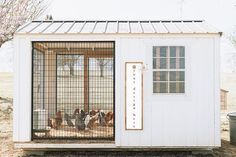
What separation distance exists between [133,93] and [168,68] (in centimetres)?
98

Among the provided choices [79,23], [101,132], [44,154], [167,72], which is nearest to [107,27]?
[79,23]

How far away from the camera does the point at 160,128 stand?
29.4 ft

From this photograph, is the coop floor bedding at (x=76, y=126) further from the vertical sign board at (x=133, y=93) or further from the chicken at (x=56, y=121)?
the vertical sign board at (x=133, y=93)

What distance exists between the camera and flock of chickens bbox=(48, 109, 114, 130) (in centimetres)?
1026

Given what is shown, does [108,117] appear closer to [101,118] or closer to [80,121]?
[101,118]

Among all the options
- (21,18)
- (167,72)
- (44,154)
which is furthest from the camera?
(21,18)

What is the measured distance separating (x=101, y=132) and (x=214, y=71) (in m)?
3.33

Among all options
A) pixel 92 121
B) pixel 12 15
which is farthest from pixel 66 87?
pixel 12 15

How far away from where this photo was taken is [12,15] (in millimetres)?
23125

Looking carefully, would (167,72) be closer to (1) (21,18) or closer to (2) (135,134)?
(2) (135,134)

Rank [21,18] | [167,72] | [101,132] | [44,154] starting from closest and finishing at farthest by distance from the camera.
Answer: [167,72], [44,154], [101,132], [21,18]

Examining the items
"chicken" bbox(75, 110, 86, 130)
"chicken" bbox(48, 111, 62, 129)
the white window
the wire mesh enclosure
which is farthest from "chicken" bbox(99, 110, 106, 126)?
the white window

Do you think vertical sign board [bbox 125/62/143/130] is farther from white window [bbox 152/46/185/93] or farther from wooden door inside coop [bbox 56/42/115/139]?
wooden door inside coop [bbox 56/42/115/139]

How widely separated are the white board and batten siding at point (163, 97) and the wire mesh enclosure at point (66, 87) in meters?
0.25
